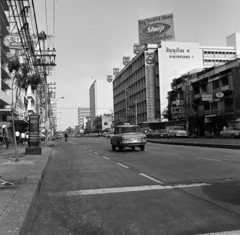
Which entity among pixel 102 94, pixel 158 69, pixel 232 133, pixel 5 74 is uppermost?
pixel 102 94

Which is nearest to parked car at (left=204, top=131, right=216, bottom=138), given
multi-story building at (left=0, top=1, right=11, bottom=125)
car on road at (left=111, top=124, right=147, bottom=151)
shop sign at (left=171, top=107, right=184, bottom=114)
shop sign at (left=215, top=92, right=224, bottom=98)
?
shop sign at (left=215, top=92, right=224, bottom=98)

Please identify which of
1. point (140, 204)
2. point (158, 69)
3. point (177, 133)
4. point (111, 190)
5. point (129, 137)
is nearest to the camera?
point (140, 204)

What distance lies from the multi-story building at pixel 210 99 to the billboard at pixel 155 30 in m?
21.7

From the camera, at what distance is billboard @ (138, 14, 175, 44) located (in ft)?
270

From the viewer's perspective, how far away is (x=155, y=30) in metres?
83.8

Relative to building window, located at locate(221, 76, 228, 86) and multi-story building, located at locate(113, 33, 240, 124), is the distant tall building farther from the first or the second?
building window, located at locate(221, 76, 228, 86)

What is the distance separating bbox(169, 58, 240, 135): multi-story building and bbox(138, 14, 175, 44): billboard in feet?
71.1

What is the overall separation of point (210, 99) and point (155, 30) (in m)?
42.9

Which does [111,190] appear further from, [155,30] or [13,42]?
[155,30]

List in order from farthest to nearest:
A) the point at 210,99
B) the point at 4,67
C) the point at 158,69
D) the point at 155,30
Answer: the point at 155,30 → the point at 158,69 → the point at 210,99 → the point at 4,67

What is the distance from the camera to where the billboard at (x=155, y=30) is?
82438 mm

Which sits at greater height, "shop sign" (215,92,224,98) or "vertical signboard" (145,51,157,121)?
"vertical signboard" (145,51,157,121)

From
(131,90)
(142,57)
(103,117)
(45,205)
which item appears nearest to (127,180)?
(45,205)

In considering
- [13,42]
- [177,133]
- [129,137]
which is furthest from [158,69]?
[13,42]
